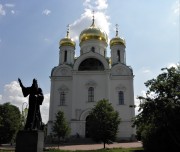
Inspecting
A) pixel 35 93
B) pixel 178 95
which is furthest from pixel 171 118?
pixel 35 93

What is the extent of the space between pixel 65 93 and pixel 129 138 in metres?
12.1

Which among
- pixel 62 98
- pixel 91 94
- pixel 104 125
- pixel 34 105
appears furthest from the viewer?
pixel 62 98

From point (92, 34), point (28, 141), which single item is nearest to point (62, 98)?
point (92, 34)

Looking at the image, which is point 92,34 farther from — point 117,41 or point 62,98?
point 62,98

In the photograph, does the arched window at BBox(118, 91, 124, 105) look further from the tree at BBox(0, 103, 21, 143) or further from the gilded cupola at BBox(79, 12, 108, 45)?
the tree at BBox(0, 103, 21, 143)

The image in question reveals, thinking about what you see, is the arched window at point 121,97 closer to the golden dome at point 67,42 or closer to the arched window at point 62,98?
the arched window at point 62,98

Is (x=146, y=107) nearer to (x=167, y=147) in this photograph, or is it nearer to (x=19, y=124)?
(x=167, y=147)

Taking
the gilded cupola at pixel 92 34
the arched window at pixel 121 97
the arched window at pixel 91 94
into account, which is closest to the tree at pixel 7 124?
the arched window at pixel 91 94

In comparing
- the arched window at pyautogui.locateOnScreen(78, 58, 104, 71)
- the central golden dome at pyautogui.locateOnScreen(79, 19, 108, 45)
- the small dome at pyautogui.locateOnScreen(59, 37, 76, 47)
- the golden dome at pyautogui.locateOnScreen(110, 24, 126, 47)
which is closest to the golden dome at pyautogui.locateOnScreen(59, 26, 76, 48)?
the small dome at pyautogui.locateOnScreen(59, 37, 76, 47)

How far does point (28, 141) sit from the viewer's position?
1049 cm

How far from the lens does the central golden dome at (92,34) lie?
4397 centimetres

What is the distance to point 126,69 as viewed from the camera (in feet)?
132

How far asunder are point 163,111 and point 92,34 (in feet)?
96.3

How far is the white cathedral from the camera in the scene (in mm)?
37281
